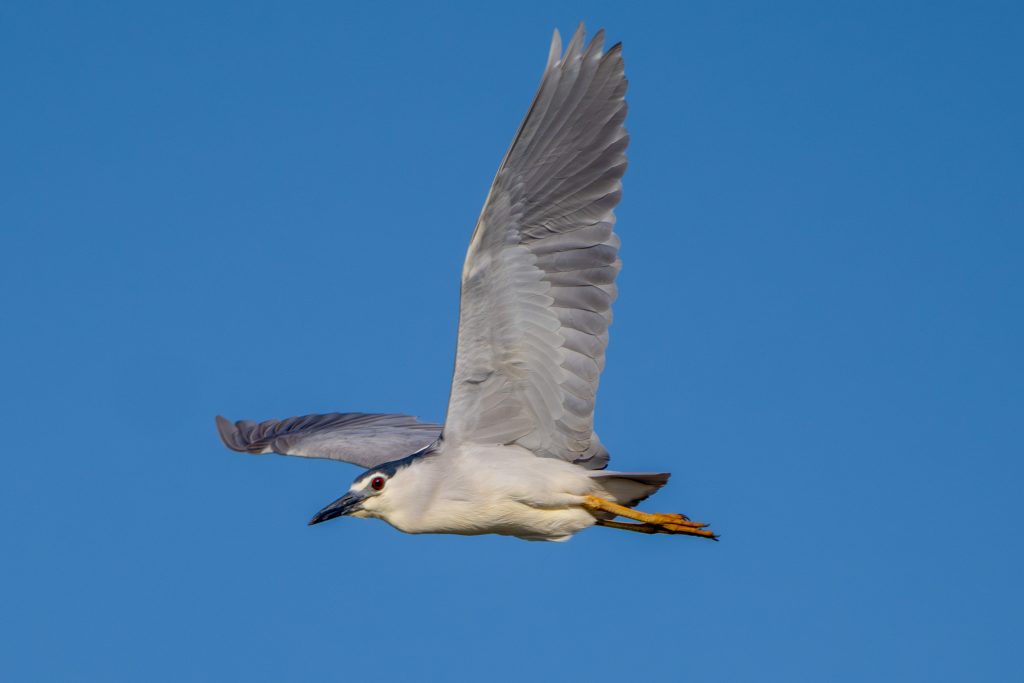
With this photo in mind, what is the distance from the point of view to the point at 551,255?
30.0ft

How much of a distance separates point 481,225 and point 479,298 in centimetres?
53

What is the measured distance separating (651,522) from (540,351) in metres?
1.78

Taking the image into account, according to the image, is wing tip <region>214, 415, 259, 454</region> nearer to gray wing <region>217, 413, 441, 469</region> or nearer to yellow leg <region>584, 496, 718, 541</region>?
gray wing <region>217, 413, 441, 469</region>

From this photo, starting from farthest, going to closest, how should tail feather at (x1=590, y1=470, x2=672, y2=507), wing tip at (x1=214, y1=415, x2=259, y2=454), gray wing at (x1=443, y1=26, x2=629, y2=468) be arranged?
wing tip at (x1=214, y1=415, x2=259, y2=454), tail feather at (x1=590, y1=470, x2=672, y2=507), gray wing at (x1=443, y1=26, x2=629, y2=468)

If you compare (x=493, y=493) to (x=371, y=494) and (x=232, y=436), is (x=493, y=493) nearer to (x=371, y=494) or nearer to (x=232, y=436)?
(x=371, y=494)

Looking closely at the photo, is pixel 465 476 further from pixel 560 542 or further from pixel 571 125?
pixel 571 125

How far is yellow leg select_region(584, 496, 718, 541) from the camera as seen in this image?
32.7ft

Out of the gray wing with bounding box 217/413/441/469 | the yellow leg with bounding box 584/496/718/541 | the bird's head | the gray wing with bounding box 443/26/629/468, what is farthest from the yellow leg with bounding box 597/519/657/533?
the gray wing with bounding box 217/413/441/469

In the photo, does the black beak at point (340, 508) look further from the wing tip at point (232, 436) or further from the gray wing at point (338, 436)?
the wing tip at point (232, 436)

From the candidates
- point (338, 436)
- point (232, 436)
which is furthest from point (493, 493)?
point (232, 436)

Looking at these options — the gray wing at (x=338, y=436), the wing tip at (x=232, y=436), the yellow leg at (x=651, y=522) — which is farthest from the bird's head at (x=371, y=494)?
the wing tip at (x=232, y=436)

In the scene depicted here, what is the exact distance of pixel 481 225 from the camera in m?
8.80

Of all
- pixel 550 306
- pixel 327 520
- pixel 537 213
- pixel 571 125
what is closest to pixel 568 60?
pixel 571 125

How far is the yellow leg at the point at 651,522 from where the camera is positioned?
9.96 m
